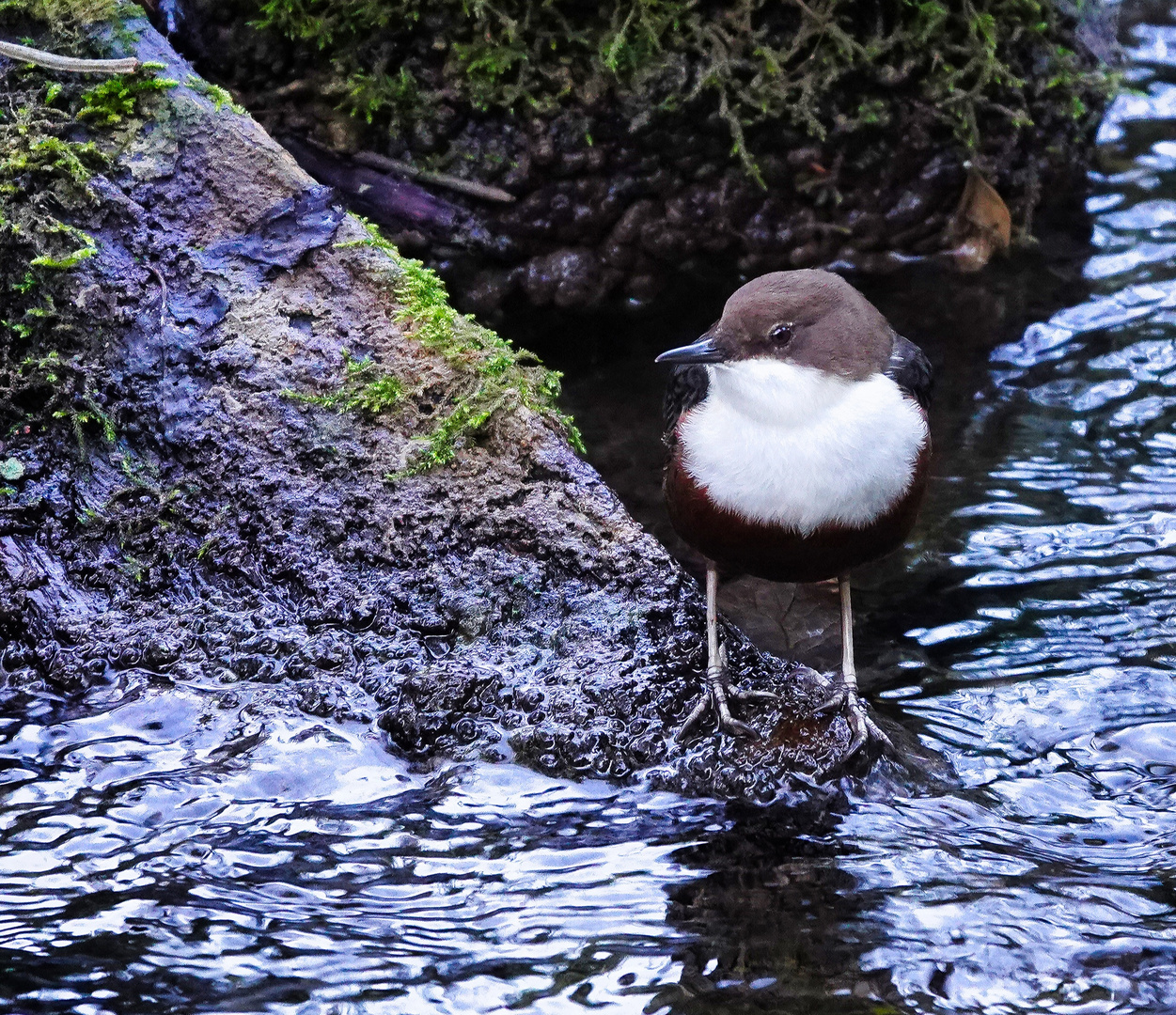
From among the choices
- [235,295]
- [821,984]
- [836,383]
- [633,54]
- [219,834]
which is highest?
[633,54]

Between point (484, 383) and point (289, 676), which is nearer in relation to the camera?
point (289, 676)

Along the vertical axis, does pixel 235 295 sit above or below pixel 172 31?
below

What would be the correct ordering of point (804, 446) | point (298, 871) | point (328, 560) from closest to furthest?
point (298, 871) < point (804, 446) < point (328, 560)

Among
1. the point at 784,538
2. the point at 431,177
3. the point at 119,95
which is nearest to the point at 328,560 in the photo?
the point at 784,538

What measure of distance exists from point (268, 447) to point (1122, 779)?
237cm

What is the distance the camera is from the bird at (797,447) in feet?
10.3

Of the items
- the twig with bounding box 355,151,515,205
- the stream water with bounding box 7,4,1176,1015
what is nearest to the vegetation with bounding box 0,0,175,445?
the stream water with bounding box 7,4,1176,1015

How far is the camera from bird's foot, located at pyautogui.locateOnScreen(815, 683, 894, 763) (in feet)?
10.7

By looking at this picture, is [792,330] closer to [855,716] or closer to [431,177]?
[855,716]

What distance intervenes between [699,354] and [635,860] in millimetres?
1209

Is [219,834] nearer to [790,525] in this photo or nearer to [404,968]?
[404,968]

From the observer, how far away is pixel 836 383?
3.23 meters

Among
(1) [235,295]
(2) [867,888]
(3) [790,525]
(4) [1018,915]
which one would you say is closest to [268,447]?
(1) [235,295]

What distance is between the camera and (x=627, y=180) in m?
5.41
